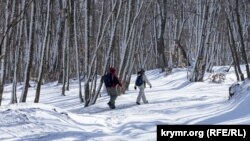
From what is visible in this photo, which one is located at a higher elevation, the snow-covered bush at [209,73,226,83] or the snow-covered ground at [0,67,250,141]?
the snow-covered ground at [0,67,250,141]

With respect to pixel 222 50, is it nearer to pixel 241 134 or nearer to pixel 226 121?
pixel 226 121

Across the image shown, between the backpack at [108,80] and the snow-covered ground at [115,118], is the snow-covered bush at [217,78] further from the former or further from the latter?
the backpack at [108,80]

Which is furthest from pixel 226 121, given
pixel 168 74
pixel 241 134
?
pixel 168 74

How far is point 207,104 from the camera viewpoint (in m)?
15.0

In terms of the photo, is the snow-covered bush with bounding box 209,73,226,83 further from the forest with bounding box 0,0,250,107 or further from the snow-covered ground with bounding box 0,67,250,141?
the snow-covered ground with bounding box 0,67,250,141

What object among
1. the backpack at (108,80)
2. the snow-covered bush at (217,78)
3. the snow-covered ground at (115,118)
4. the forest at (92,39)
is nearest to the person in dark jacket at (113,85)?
the backpack at (108,80)

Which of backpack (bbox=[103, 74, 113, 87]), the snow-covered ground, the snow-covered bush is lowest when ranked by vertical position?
the snow-covered bush

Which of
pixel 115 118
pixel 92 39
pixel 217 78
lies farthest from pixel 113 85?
pixel 217 78

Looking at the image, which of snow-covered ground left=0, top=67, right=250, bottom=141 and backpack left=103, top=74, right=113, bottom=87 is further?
backpack left=103, top=74, right=113, bottom=87

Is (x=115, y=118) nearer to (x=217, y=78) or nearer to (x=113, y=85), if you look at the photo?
(x=113, y=85)

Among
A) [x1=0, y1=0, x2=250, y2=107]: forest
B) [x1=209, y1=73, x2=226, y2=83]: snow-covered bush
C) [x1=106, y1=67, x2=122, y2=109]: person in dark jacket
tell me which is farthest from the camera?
[x1=209, y1=73, x2=226, y2=83]: snow-covered bush

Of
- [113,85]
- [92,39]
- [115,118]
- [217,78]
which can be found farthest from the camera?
[217,78]

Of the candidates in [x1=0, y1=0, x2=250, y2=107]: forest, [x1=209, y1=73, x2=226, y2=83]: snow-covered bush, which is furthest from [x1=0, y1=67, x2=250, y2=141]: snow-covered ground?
[x1=209, y1=73, x2=226, y2=83]: snow-covered bush

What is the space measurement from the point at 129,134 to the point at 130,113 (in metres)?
3.63
